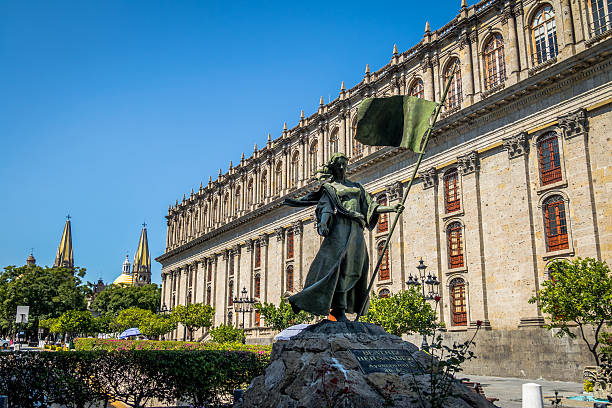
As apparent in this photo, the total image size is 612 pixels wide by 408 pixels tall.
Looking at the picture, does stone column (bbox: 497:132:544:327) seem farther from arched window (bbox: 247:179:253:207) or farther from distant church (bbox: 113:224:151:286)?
distant church (bbox: 113:224:151:286)

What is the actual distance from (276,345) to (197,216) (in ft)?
176

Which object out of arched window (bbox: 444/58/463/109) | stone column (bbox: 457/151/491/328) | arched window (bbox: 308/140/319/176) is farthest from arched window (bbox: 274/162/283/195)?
stone column (bbox: 457/151/491/328)

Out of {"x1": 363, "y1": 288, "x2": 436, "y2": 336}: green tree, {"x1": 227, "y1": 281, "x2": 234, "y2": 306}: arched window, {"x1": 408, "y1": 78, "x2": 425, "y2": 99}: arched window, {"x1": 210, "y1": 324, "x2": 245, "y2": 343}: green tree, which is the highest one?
{"x1": 408, "y1": 78, "x2": 425, "y2": 99}: arched window

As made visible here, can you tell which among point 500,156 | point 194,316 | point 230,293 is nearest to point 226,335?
point 194,316

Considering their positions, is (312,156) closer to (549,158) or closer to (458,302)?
(458,302)

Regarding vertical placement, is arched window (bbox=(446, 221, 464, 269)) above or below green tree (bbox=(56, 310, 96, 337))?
above

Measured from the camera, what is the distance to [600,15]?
21656 mm

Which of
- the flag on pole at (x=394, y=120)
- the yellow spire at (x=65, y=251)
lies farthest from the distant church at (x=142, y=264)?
the flag on pole at (x=394, y=120)

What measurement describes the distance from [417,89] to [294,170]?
13.8m

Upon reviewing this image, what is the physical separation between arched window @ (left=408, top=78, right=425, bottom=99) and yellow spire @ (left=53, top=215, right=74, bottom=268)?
120983mm

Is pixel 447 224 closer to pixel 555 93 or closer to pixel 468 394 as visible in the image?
pixel 555 93

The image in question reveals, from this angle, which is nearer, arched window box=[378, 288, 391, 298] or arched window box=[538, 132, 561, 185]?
arched window box=[538, 132, 561, 185]

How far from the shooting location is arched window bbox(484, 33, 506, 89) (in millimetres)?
25562

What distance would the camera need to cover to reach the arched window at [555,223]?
21.8m
